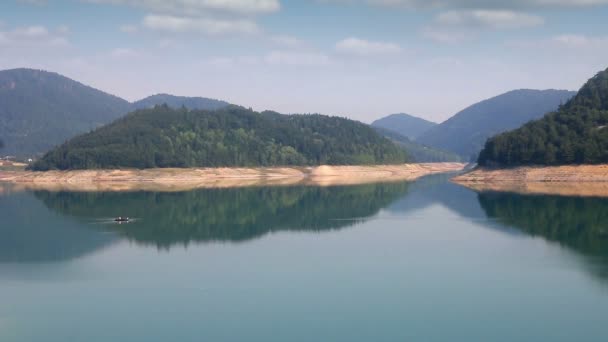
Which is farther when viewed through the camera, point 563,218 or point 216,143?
point 216,143

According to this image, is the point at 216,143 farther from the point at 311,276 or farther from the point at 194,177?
the point at 311,276

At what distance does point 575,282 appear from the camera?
26906 mm

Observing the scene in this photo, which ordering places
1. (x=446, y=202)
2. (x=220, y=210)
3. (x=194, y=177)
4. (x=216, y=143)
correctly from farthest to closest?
(x=216, y=143) → (x=194, y=177) → (x=446, y=202) → (x=220, y=210)

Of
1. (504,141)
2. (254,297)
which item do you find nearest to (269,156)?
(504,141)

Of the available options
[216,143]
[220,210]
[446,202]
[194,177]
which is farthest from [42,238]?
[216,143]

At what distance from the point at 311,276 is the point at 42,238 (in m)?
22.6

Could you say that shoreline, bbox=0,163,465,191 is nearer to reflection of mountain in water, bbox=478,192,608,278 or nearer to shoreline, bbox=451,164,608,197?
shoreline, bbox=451,164,608,197

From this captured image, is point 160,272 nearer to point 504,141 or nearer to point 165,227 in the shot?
point 165,227

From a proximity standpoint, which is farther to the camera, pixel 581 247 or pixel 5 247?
pixel 5 247

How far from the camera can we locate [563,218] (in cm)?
4903

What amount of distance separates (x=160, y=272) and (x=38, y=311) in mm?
7999

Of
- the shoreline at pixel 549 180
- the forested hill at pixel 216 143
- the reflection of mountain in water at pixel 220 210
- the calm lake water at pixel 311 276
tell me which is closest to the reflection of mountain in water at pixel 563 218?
the calm lake water at pixel 311 276

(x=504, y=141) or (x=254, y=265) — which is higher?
(x=504, y=141)

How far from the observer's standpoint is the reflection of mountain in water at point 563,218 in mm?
35344
